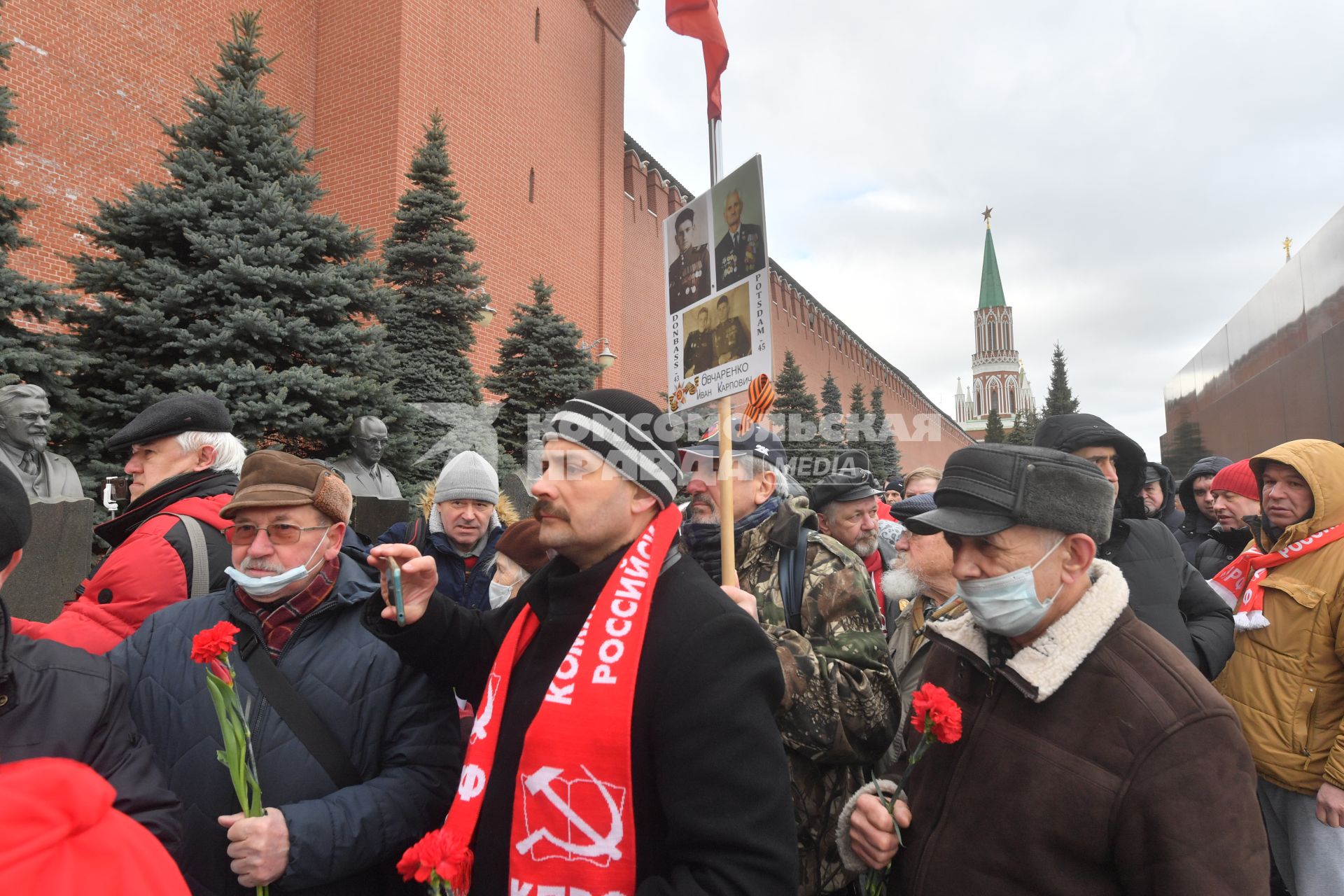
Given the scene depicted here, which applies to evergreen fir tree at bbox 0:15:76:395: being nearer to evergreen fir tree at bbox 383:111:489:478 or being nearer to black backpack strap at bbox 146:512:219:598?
evergreen fir tree at bbox 383:111:489:478

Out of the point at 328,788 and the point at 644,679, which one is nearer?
the point at 644,679

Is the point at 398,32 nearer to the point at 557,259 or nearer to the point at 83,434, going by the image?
the point at 557,259

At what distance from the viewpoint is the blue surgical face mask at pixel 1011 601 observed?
5.59 feet

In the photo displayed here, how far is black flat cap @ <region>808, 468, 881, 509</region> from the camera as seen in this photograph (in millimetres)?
4898

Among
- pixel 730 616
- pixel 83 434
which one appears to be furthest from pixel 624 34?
pixel 730 616

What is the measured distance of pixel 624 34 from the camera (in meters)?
22.6

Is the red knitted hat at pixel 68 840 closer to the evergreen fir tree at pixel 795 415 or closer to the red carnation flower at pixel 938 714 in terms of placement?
the red carnation flower at pixel 938 714

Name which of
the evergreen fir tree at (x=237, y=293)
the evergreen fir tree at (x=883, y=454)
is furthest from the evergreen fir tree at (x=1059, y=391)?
the evergreen fir tree at (x=237, y=293)

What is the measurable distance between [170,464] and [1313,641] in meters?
4.02

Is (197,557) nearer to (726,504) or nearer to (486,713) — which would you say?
(486,713)

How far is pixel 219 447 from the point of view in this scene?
118 inches

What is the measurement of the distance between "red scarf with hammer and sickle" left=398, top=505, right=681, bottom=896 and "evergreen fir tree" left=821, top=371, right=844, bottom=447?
28.5m

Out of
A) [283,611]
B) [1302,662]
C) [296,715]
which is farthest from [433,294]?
[1302,662]

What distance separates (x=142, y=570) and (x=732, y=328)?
2079 mm
